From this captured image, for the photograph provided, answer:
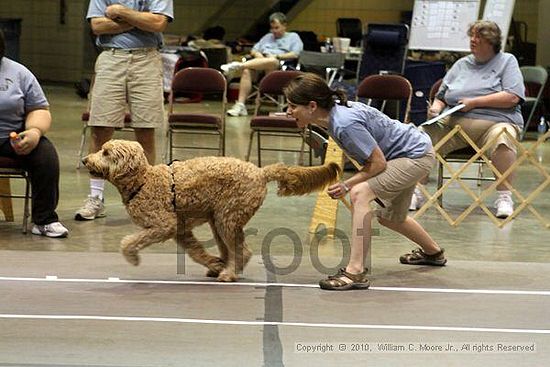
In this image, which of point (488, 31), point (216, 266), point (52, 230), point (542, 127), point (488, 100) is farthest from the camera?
point (542, 127)

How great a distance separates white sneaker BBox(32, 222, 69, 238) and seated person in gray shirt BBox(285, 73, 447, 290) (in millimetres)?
1894

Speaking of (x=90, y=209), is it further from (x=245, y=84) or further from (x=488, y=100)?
(x=245, y=84)

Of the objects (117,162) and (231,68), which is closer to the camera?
(117,162)

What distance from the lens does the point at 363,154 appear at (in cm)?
498

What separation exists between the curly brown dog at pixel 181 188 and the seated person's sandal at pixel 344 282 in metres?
0.47

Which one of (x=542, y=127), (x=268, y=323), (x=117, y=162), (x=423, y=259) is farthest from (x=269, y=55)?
(x=268, y=323)

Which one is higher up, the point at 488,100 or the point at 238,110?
the point at 488,100

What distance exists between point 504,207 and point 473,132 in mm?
581

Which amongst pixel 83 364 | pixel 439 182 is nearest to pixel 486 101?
pixel 439 182

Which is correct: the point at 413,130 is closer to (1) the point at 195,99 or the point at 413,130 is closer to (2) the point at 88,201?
(2) the point at 88,201

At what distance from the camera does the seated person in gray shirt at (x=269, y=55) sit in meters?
13.6

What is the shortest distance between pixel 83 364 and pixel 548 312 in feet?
7.26
